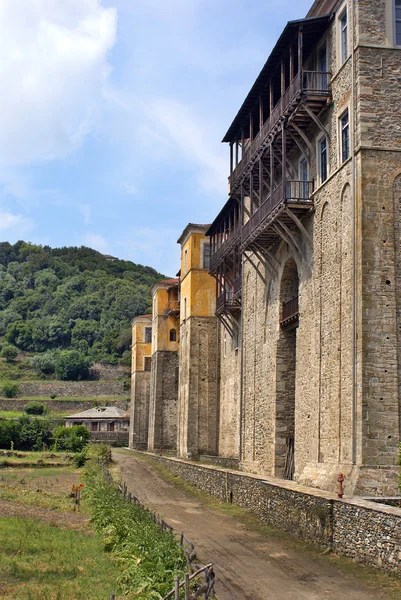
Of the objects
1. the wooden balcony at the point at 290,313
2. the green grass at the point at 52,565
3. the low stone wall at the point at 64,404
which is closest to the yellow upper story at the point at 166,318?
the wooden balcony at the point at 290,313

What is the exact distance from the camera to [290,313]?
24.6m

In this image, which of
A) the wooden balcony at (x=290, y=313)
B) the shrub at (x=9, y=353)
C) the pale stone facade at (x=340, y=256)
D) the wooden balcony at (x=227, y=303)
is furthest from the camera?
the shrub at (x=9, y=353)

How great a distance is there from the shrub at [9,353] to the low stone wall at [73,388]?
54.8ft

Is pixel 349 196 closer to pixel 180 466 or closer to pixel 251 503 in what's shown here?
pixel 251 503

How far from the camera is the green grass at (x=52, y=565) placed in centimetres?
1188

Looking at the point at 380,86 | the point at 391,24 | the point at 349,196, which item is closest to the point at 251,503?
the point at 349,196

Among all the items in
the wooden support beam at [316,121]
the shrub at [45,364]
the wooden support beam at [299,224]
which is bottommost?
the shrub at [45,364]

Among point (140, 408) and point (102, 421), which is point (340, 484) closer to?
point (140, 408)

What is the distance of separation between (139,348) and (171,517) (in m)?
45.5

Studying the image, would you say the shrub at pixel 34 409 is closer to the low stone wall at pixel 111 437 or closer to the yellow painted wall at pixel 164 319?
the low stone wall at pixel 111 437

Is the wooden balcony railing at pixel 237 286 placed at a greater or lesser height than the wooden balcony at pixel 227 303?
greater

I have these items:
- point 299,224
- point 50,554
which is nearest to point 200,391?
point 299,224

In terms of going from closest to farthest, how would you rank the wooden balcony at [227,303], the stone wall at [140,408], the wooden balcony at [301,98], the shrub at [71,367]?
the wooden balcony at [301,98] < the wooden balcony at [227,303] < the stone wall at [140,408] < the shrub at [71,367]

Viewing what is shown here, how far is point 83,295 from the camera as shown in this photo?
141 meters
